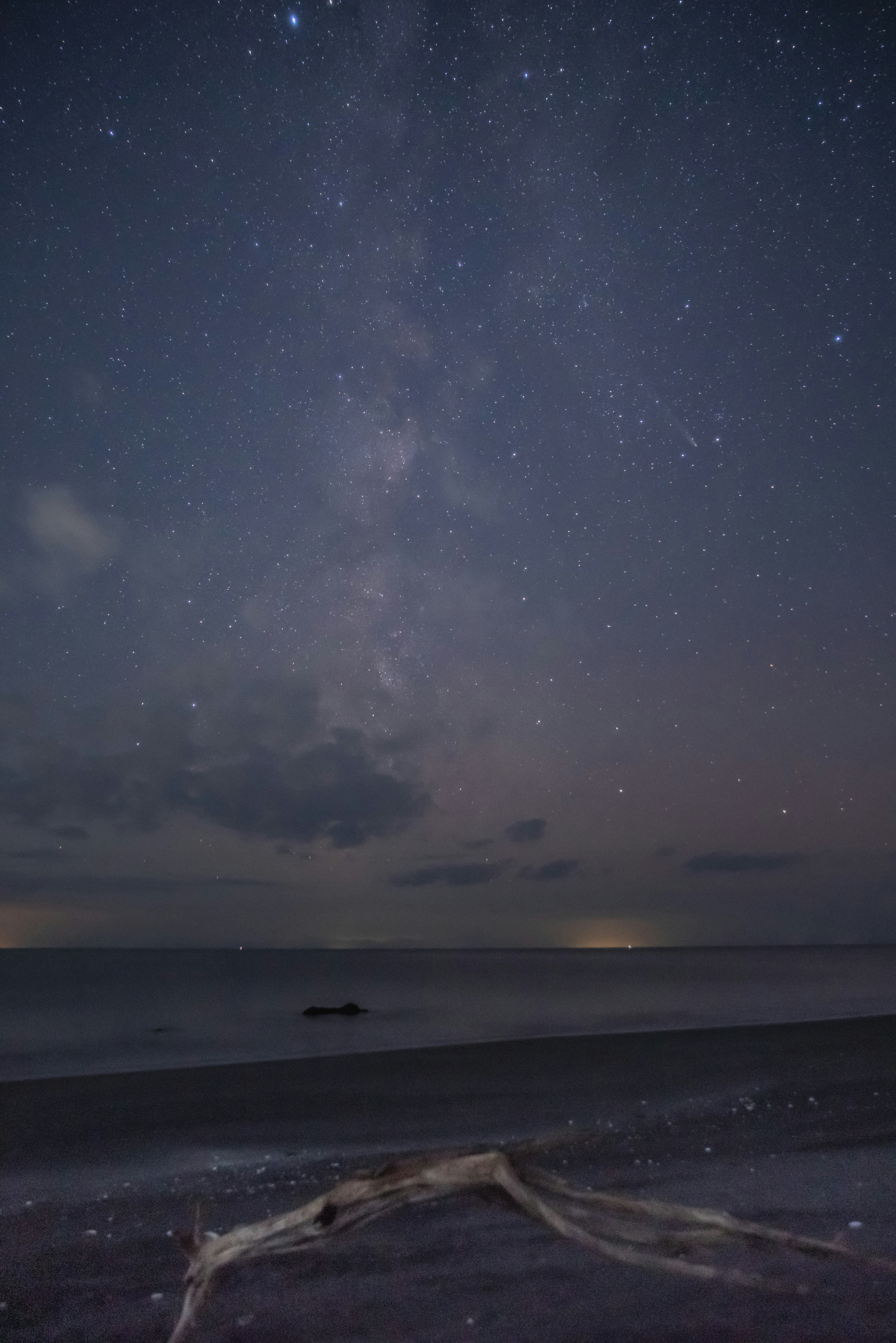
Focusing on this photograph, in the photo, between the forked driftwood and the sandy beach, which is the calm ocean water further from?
the forked driftwood

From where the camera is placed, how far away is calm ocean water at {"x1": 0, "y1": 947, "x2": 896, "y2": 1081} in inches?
1187

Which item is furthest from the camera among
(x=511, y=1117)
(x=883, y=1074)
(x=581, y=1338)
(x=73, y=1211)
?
(x=883, y=1074)

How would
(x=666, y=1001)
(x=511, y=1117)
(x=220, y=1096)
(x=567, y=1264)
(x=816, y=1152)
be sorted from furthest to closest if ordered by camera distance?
1. (x=666, y=1001)
2. (x=220, y=1096)
3. (x=511, y=1117)
4. (x=816, y=1152)
5. (x=567, y=1264)

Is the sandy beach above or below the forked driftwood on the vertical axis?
below

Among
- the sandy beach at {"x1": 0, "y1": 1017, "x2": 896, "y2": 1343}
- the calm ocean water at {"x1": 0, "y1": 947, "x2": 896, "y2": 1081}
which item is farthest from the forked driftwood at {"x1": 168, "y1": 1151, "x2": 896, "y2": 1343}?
the calm ocean water at {"x1": 0, "y1": 947, "x2": 896, "y2": 1081}

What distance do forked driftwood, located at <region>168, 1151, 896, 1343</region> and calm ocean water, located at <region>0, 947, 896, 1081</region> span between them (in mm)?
15932

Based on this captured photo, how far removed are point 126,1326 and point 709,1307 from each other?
3.54 meters

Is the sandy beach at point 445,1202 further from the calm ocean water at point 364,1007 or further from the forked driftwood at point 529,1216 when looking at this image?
the calm ocean water at point 364,1007

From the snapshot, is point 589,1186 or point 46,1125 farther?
point 46,1125

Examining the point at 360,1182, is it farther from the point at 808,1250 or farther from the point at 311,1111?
the point at 311,1111

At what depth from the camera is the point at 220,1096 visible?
47.4 feet

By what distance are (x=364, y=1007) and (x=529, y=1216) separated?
46159 mm

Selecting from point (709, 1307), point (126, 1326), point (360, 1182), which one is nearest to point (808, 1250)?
point (709, 1307)

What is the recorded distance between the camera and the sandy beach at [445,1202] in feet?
17.1
